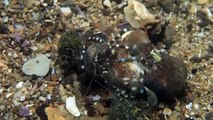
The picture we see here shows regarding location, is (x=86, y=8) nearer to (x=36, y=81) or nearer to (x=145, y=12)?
(x=145, y=12)

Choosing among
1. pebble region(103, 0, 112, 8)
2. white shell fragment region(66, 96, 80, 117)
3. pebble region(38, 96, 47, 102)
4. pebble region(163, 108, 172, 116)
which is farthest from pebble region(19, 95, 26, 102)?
pebble region(103, 0, 112, 8)

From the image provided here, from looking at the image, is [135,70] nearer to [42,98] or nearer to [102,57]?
[102,57]

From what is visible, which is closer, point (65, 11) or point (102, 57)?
point (102, 57)

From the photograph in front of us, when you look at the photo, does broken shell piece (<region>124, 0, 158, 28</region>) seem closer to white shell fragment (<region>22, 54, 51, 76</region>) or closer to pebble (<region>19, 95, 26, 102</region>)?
white shell fragment (<region>22, 54, 51, 76</region>)

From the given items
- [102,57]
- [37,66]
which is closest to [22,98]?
[37,66]

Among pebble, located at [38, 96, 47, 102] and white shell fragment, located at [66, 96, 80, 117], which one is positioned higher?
pebble, located at [38, 96, 47, 102]

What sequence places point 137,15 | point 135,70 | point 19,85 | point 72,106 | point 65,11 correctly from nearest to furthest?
point 135,70 → point 72,106 → point 19,85 → point 137,15 → point 65,11

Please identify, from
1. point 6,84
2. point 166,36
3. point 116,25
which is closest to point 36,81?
point 6,84
